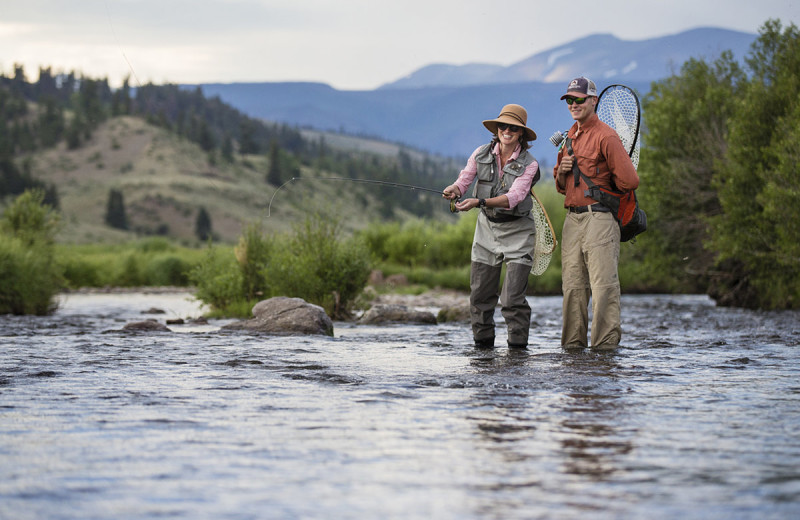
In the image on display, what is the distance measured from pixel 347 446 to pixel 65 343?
7971 millimetres

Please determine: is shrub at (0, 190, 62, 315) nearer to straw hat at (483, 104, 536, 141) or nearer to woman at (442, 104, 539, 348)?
woman at (442, 104, 539, 348)

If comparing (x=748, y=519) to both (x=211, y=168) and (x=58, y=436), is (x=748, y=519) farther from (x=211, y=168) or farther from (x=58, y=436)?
(x=211, y=168)

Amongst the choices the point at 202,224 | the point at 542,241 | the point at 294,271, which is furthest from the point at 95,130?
the point at 542,241

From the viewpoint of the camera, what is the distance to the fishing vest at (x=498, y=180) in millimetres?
Answer: 9703

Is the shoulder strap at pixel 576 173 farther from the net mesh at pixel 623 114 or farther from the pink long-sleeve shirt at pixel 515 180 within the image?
the net mesh at pixel 623 114

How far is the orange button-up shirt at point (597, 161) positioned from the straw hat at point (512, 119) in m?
0.38

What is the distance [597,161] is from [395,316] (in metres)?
8.32

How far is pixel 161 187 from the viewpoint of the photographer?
325ft

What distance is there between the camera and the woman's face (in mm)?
9703

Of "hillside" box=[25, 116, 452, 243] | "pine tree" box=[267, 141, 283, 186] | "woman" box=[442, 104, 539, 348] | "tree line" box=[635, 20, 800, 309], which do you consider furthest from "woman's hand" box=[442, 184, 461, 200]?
"pine tree" box=[267, 141, 283, 186]

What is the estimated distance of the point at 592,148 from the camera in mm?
9328

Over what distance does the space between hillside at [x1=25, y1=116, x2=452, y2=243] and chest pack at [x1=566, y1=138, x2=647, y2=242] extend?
74.2 meters

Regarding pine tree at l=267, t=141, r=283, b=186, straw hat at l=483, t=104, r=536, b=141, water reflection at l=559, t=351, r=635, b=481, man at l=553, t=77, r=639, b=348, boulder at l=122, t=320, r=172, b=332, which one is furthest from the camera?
pine tree at l=267, t=141, r=283, b=186

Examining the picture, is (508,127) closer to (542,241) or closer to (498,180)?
(498,180)
